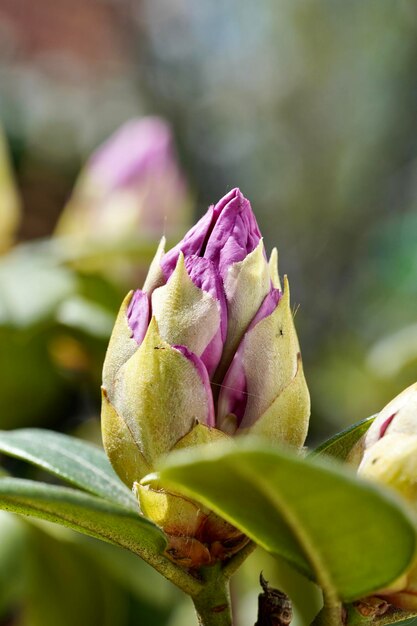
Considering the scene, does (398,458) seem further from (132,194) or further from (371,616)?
(132,194)

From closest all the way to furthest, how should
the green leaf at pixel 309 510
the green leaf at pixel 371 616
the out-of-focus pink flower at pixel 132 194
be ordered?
1. the green leaf at pixel 309 510
2. the green leaf at pixel 371 616
3. the out-of-focus pink flower at pixel 132 194

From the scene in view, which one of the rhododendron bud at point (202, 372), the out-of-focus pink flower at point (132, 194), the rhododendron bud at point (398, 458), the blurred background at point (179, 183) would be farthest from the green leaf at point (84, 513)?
the out-of-focus pink flower at point (132, 194)

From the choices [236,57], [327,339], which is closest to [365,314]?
[327,339]

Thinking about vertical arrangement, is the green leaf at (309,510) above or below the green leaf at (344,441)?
above

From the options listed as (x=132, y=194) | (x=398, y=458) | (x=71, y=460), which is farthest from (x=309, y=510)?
(x=132, y=194)

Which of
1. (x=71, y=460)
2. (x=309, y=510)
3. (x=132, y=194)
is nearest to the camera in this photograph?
(x=309, y=510)

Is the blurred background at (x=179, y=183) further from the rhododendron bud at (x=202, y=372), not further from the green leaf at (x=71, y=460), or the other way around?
the rhododendron bud at (x=202, y=372)
